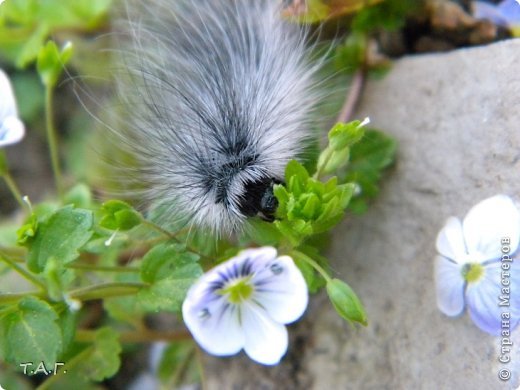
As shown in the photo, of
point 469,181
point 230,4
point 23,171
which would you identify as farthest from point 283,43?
point 23,171

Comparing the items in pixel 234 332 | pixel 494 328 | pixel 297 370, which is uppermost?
pixel 234 332

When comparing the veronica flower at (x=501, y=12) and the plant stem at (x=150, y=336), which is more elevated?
the veronica flower at (x=501, y=12)

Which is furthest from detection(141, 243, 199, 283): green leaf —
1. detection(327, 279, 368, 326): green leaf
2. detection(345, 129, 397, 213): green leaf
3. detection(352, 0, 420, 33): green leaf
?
detection(352, 0, 420, 33): green leaf

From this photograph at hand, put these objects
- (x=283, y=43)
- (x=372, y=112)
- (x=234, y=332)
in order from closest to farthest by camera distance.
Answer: (x=234, y=332)
(x=283, y=43)
(x=372, y=112)

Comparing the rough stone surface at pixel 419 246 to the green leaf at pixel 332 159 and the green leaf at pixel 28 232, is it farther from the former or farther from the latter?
the green leaf at pixel 28 232

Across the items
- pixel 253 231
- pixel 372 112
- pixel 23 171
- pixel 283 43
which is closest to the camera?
pixel 253 231

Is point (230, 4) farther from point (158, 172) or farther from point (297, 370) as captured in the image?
point (297, 370)

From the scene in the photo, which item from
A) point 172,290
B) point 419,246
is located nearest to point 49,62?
point 172,290

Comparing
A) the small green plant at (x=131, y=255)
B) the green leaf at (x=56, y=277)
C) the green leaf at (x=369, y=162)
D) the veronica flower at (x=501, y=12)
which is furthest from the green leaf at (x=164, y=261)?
the veronica flower at (x=501, y=12)
